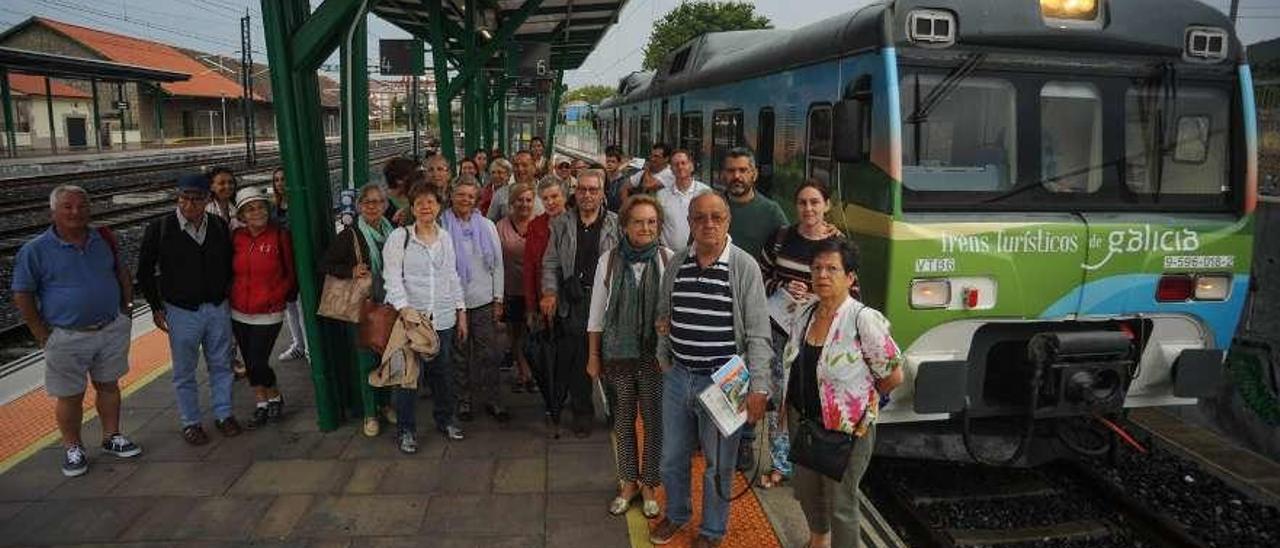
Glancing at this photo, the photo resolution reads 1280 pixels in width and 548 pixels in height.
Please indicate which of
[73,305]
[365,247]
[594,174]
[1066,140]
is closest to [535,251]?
[594,174]

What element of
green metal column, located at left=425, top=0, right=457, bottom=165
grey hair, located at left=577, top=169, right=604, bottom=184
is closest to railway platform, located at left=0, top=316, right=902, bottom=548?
grey hair, located at left=577, top=169, right=604, bottom=184

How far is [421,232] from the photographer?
4855 millimetres

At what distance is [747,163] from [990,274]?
147cm

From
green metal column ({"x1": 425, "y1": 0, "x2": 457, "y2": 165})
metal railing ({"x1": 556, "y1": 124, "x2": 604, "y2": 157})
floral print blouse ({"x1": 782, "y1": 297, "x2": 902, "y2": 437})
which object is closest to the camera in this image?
floral print blouse ({"x1": 782, "y1": 297, "x2": 902, "y2": 437})

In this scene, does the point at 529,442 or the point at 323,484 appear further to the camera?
the point at 529,442

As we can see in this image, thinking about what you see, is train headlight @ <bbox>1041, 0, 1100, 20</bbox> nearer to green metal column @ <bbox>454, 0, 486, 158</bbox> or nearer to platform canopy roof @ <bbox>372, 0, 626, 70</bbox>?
platform canopy roof @ <bbox>372, 0, 626, 70</bbox>

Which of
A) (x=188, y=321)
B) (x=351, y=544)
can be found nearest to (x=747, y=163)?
(x=351, y=544)

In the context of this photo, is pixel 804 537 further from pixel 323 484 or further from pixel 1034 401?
pixel 323 484

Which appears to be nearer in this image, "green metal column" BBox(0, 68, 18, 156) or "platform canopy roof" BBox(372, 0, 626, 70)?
"platform canopy roof" BBox(372, 0, 626, 70)

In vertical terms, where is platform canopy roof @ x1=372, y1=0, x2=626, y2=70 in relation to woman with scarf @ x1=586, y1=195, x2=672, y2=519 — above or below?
above

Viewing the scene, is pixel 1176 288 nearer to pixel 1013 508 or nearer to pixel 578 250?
pixel 1013 508

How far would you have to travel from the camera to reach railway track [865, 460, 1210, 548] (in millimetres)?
4512

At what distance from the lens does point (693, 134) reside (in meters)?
9.42

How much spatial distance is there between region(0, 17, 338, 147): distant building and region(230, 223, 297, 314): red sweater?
4167 cm
